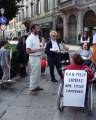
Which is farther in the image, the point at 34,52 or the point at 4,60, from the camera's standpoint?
the point at 4,60

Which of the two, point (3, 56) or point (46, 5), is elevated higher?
point (46, 5)

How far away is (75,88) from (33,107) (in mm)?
1148

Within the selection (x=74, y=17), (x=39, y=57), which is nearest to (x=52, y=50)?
(x=39, y=57)

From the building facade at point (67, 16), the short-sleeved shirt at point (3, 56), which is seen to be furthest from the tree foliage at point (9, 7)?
the short-sleeved shirt at point (3, 56)

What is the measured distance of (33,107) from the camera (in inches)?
362

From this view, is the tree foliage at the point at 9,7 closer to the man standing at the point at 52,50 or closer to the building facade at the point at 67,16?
the building facade at the point at 67,16

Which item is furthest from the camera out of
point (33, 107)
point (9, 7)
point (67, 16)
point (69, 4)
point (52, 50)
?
point (67, 16)

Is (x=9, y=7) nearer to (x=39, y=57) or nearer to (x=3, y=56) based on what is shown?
(x=3, y=56)

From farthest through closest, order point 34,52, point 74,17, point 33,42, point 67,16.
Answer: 1. point 67,16
2. point 74,17
3. point 33,42
4. point 34,52

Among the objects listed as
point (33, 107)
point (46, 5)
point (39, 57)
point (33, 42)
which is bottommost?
point (33, 107)

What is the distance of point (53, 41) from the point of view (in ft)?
43.3

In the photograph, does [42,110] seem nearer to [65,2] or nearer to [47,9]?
[65,2]

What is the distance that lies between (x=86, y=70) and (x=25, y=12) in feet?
205

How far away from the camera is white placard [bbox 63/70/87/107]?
863 centimetres
